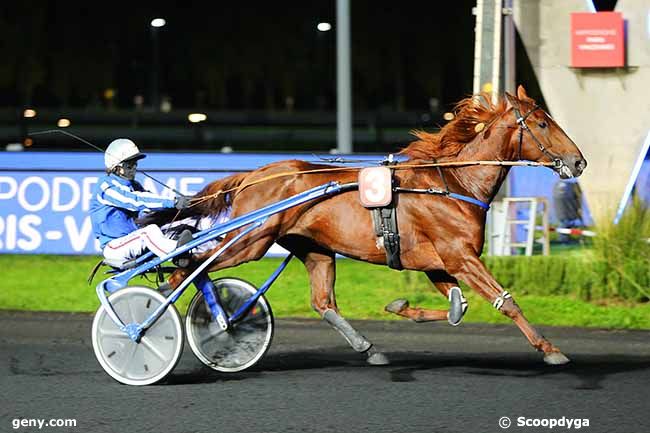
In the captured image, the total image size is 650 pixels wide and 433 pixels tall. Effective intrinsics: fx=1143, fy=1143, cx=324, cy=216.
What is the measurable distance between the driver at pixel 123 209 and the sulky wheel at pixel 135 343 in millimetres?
302

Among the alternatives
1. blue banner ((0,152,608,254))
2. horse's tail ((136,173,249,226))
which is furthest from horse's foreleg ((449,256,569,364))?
blue banner ((0,152,608,254))

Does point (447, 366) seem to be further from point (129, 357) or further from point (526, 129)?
point (129, 357)

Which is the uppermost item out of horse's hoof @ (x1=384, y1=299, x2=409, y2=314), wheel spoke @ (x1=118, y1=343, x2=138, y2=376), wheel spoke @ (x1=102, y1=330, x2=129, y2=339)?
horse's hoof @ (x1=384, y1=299, x2=409, y2=314)

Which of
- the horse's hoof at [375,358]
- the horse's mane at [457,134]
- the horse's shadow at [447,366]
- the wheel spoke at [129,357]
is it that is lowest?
the horse's shadow at [447,366]

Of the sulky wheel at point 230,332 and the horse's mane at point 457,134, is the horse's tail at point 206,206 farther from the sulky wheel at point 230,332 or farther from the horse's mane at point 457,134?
the horse's mane at point 457,134

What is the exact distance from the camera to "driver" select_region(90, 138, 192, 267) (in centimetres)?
727

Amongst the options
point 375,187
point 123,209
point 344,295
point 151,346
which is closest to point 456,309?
point 375,187

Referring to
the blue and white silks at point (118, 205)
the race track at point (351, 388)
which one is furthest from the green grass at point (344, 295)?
the blue and white silks at point (118, 205)

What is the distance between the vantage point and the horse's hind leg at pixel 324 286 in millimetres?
7832

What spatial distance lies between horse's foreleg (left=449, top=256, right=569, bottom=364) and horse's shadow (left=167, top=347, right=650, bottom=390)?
0.22 m

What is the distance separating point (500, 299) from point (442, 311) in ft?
1.68

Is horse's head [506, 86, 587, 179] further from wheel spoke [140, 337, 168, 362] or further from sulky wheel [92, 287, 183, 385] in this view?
wheel spoke [140, 337, 168, 362]

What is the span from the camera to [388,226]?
752cm

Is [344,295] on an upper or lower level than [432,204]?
lower
